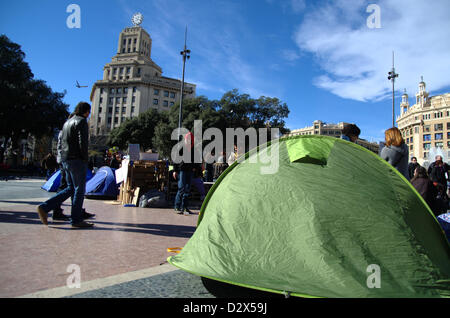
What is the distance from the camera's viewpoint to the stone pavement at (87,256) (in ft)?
7.36

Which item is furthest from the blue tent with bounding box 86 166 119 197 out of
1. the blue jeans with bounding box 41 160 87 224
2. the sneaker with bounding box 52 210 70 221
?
the blue jeans with bounding box 41 160 87 224

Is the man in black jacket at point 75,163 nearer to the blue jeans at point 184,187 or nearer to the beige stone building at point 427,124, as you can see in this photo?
the blue jeans at point 184,187

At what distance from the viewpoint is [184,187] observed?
7055mm

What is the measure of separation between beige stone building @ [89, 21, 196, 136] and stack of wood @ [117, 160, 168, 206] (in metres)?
68.3

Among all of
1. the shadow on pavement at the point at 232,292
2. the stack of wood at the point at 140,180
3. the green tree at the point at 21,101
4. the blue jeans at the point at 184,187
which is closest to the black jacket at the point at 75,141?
the blue jeans at the point at 184,187

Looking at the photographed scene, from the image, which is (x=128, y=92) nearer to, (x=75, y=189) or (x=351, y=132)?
(x=75, y=189)

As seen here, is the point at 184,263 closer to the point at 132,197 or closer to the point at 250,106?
the point at 132,197

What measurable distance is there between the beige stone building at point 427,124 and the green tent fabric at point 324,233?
101090 millimetres

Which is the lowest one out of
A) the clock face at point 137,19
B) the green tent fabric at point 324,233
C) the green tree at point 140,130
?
the green tent fabric at point 324,233

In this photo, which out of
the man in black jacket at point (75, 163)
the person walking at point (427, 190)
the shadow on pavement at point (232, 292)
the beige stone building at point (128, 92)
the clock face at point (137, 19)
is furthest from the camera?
the clock face at point (137, 19)

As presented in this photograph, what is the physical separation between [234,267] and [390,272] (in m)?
1.19

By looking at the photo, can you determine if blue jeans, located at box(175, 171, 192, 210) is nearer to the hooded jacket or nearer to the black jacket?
the black jacket

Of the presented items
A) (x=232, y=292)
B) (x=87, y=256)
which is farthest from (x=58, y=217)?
(x=232, y=292)
